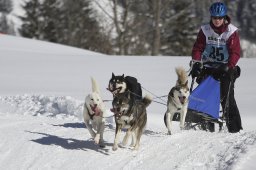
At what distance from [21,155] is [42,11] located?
3689 cm

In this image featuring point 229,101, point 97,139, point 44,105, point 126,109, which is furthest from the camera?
point 44,105

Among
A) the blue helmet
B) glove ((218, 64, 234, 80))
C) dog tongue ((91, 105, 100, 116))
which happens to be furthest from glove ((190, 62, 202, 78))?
dog tongue ((91, 105, 100, 116))

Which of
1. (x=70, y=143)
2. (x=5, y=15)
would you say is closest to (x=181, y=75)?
(x=70, y=143)

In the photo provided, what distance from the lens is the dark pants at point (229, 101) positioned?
6715mm

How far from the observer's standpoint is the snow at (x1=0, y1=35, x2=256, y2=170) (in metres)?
5.39

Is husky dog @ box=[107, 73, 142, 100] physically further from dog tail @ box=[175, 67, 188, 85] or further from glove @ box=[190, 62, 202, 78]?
glove @ box=[190, 62, 202, 78]

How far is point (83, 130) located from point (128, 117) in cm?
163

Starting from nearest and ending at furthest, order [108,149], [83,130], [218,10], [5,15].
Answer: [108,149] < [218,10] < [83,130] < [5,15]

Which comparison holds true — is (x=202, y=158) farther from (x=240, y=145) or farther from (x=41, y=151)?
(x=41, y=151)

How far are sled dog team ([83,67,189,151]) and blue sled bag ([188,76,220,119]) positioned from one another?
0.52ft

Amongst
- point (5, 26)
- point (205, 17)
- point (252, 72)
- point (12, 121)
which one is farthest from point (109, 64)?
point (5, 26)

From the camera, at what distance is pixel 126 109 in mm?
5465

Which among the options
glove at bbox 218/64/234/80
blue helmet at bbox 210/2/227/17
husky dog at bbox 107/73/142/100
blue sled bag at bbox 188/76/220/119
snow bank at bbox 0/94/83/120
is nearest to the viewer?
husky dog at bbox 107/73/142/100

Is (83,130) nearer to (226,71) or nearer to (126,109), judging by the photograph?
(126,109)
